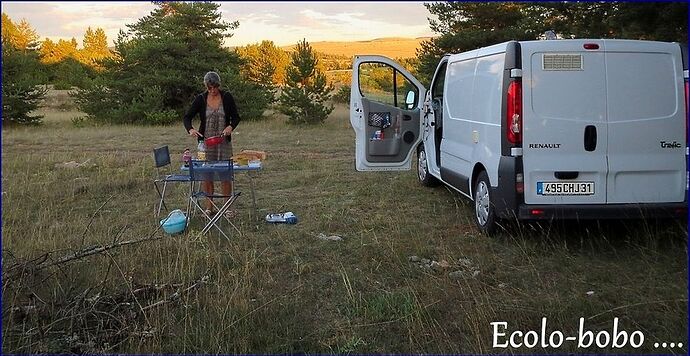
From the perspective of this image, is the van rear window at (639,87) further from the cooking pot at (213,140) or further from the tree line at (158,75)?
the tree line at (158,75)

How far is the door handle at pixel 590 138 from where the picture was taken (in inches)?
206

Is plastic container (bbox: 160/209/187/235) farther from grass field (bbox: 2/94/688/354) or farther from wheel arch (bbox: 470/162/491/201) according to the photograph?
wheel arch (bbox: 470/162/491/201)

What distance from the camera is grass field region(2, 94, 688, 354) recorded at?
11.8 ft

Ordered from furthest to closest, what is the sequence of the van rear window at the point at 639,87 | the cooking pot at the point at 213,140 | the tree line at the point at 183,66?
the tree line at the point at 183,66, the cooking pot at the point at 213,140, the van rear window at the point at 639,87


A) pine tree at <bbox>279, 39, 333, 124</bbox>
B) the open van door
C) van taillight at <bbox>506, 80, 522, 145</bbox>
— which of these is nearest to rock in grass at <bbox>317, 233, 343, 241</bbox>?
van taillight at <bbox>506, 80, 522, 145</bbox>

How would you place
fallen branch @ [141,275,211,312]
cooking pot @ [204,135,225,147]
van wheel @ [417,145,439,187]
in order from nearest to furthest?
fallen branch @ [141,275,211,312] → cooking pot @ [204,135,225,147] → van wheel @ [417,145,439,187]

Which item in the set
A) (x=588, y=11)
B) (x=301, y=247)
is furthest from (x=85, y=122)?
(x=301, y=247)

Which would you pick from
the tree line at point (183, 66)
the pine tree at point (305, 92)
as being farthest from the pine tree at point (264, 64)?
the pine tree at point (305, 92)

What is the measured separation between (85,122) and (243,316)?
24.8 meters

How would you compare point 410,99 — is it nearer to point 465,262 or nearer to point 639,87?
point 639,87

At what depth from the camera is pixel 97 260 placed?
189 inches

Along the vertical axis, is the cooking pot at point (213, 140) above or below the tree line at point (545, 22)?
below

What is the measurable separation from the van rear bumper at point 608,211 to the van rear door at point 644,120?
72mm

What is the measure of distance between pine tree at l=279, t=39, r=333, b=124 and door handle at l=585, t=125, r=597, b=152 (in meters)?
19.2
